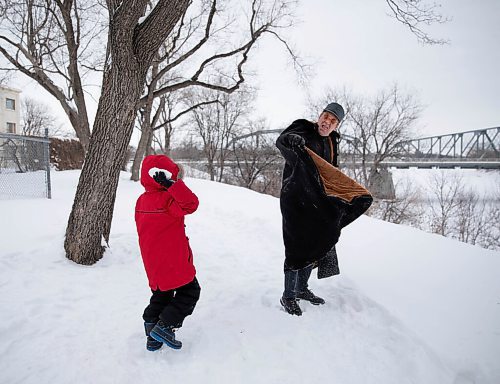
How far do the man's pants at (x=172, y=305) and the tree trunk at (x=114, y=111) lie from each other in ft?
5.94

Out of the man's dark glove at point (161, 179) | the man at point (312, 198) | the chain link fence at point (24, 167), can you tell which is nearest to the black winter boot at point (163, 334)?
the man's dark glove at point (161, 179)

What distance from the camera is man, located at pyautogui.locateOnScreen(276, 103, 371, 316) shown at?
2.72 meters

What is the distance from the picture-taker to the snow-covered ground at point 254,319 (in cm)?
220

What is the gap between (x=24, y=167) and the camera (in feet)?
21.7

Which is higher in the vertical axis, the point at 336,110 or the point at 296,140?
the point at 336,110

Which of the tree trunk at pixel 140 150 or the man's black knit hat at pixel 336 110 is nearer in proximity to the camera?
the man's black knit hat at pixel 336 110

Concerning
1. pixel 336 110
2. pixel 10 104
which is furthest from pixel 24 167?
pixel 10 104

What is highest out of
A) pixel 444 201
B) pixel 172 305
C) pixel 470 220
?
pixel 172 305

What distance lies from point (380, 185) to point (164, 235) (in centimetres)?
2603

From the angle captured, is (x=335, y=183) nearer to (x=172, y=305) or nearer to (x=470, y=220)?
(x=172, y=305)

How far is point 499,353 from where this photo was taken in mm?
2334

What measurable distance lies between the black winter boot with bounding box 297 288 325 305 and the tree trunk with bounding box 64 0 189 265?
2610 mm

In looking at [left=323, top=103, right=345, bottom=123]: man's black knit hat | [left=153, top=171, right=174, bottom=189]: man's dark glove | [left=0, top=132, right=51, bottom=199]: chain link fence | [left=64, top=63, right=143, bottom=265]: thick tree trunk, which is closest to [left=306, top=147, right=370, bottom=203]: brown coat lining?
[left=323, top=103, right=345, bottom=123]: man's black knit hat

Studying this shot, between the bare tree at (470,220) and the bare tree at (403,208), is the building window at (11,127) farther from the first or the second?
the bare tree at (470,220)
